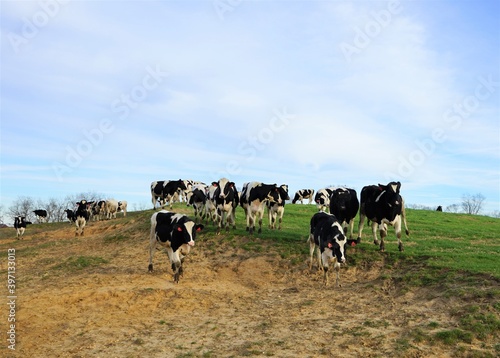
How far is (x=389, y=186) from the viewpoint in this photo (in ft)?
57.2

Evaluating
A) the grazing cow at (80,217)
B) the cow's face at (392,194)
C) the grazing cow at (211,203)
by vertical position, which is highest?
the cow's face at (392,194)

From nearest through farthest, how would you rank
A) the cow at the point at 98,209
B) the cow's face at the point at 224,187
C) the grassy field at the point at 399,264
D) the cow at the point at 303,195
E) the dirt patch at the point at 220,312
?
the dirt patch at the point at 220,312 < the grassy field at the point at 399,264 < the cow's face at the point at 224,187 < the cow at the point at 98,209 < the cow at the point at 303,195

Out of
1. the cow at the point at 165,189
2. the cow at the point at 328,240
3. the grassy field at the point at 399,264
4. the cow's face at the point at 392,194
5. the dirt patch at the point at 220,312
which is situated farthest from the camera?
the cow at the point at 165,189

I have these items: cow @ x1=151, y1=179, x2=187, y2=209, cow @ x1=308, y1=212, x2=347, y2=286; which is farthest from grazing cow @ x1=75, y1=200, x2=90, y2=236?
cow @ x1=308, y1=212, x2=347, y2=286

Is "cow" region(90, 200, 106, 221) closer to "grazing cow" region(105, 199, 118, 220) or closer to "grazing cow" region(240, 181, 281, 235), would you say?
"grazing cow" region(105, 199, 118, 220)

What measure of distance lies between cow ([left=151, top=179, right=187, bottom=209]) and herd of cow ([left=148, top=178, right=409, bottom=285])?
7.82 meters

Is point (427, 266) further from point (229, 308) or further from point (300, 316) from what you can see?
point (229, 308)

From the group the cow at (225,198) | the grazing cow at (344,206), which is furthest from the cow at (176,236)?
the grazing cow at (344,206)

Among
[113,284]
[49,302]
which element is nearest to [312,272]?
[113,284]

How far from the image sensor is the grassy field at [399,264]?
946cm

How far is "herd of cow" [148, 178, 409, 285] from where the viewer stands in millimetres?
14039

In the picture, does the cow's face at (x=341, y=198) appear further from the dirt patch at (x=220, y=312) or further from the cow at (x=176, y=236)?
the cow at (x=176, y=236)

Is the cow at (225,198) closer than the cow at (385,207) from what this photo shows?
No

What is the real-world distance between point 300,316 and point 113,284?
6.69 m
